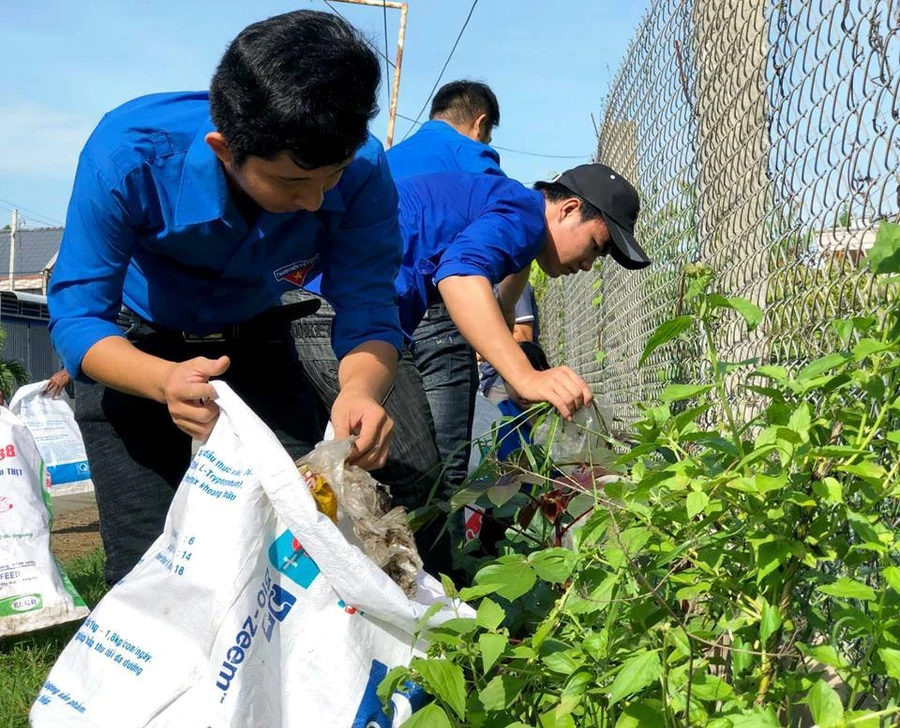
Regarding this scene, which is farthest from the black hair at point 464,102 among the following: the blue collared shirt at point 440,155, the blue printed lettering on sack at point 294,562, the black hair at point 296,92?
the blue printed lettering on sack at point 294,562

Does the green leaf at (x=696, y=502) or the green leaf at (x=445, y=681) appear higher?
the green leaf at (x=696, y=502)

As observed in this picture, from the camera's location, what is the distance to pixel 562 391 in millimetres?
2451

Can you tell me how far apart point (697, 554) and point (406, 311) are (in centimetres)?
187

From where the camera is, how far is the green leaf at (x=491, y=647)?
155cm

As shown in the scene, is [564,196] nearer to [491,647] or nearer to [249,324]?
[249,324]

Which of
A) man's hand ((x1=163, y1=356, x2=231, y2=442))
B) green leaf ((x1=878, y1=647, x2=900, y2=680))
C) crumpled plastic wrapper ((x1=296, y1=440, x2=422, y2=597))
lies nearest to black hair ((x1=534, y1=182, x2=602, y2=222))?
crumpled plastic wrapper ((x1=296, y1=440, x2=422, y2=597))

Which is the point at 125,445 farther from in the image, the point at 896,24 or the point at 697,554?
the point at 896,24

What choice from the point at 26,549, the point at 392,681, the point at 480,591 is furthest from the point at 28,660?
the point at 480,591

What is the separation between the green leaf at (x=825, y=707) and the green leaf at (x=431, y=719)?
0.51 metres

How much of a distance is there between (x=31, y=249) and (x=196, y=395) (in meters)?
58.6

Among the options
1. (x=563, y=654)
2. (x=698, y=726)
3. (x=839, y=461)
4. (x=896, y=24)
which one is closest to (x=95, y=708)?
(x=563, y=654)

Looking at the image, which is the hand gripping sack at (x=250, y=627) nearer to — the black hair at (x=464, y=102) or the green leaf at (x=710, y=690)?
the green leaf at (x=710, y=690)

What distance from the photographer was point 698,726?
1.52 metres

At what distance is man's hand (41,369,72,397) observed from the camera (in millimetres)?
6586
